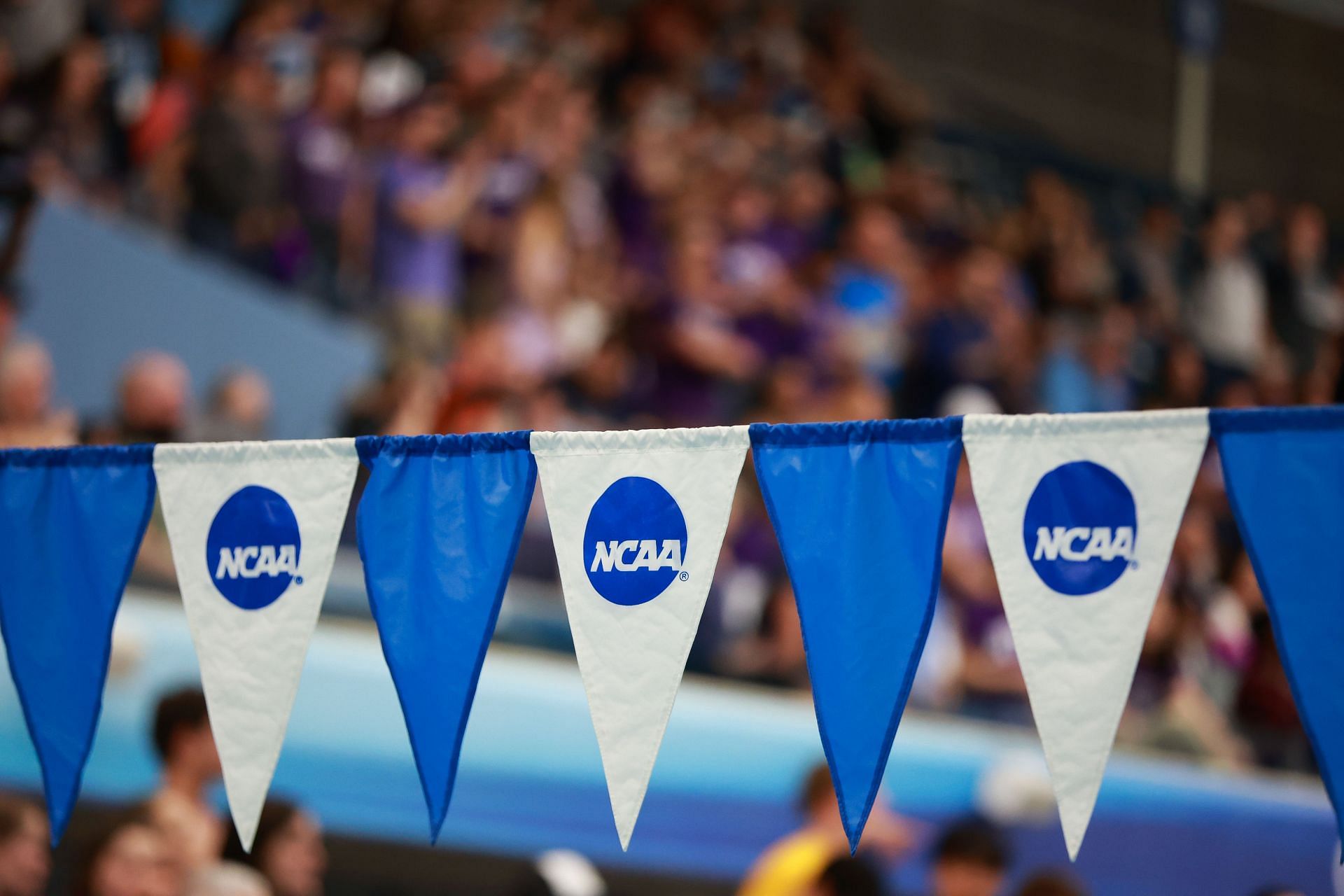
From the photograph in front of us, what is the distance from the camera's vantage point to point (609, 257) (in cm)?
802

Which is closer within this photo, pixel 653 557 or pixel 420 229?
pixel 653 557

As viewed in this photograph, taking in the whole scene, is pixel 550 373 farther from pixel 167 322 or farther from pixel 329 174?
pixel 167 322

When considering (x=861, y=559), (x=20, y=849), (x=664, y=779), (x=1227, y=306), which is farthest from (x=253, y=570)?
(x=1227, y=306)

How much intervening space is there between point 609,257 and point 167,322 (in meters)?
2.54

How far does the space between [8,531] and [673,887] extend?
10.7ft

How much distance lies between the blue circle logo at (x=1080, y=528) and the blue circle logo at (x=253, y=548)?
66.8 inches

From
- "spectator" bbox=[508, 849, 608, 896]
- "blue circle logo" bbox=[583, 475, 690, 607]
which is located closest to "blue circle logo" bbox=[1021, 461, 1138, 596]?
"blue circle logo" bbox=[583, 475, 690, 607]

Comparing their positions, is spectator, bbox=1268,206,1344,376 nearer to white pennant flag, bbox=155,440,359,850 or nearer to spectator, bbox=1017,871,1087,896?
spectator, bbox=1017,871,1087,896

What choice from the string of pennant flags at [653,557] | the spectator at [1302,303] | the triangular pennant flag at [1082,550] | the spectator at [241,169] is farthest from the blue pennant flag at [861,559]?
the spectator at [1302,303]

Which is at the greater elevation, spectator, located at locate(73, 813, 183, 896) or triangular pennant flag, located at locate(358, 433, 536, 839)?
triangular pennant flag, located at locate(358, 433, 536, 839)

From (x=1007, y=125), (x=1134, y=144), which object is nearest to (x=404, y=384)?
(x=1007, y=125)

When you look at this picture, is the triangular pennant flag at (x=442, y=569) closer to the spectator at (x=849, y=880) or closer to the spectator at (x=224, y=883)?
the spectator at (x=224, y=883)

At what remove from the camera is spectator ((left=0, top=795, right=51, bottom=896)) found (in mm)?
4008

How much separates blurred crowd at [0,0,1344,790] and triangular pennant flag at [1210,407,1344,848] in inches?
61.1
